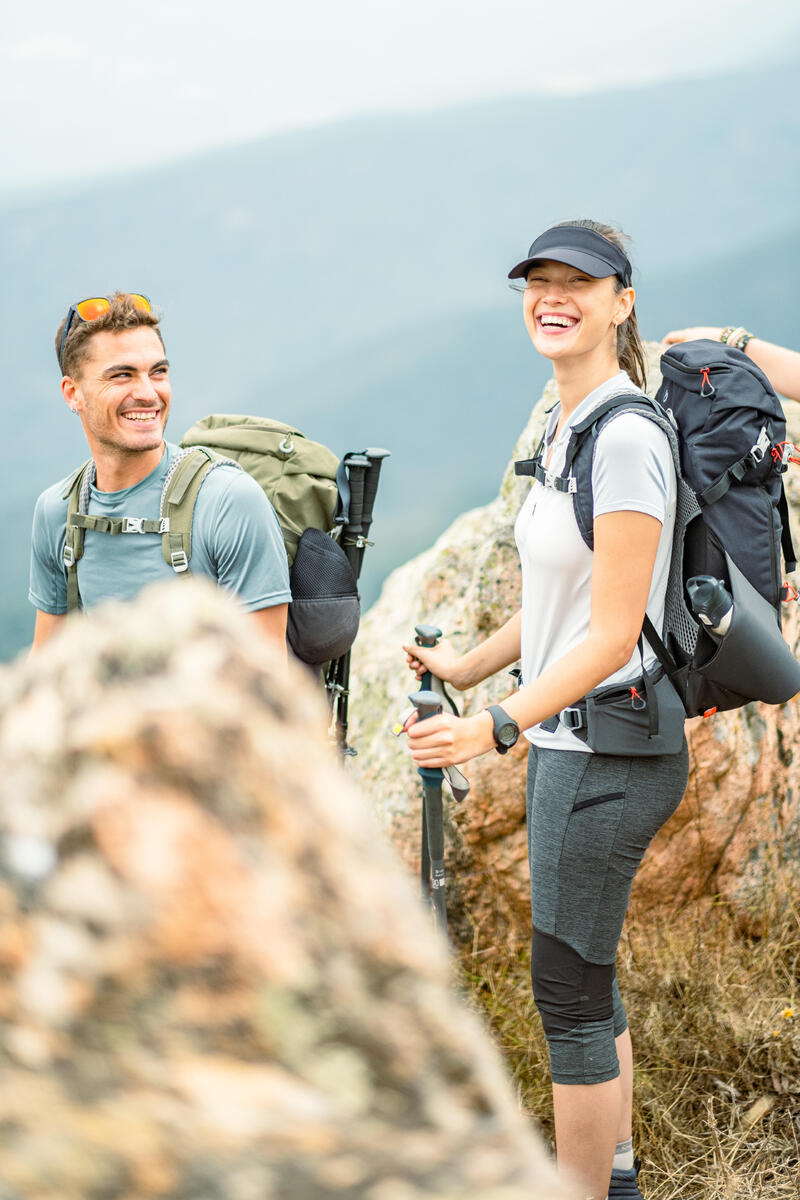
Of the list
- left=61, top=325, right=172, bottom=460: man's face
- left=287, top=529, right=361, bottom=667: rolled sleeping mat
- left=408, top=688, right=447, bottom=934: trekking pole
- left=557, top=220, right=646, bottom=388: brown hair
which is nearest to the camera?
left=557, top=220, right=646, bottom=388: brown hair

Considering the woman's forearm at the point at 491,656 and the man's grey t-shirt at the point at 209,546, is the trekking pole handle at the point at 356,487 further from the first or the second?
the woman's forearm at the point at 491,656

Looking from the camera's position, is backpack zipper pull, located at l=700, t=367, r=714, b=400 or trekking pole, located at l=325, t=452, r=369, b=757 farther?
trekking pole, located at l=325, t=452, r=369, b=757

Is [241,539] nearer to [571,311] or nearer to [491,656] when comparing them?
A: [491,656]

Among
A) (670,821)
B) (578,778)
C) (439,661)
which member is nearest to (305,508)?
(439,661)

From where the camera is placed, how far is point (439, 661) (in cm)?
269

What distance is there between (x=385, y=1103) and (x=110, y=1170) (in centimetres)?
17

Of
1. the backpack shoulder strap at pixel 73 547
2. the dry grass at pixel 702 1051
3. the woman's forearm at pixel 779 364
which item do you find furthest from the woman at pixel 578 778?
the backpack shoulder strap at pixel 73 547

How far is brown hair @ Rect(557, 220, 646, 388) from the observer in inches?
97.9

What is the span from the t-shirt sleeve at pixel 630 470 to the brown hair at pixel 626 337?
42 centimetres

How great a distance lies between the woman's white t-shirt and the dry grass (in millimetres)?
1376

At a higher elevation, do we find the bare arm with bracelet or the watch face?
the bare arm with bracelet

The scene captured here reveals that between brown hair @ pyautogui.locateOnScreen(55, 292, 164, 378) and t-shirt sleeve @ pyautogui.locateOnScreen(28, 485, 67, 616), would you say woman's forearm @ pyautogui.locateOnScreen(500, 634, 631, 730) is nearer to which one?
t-shirt sleeve @ pyautogui.locateOnScreen(28, 485, 67, 616)

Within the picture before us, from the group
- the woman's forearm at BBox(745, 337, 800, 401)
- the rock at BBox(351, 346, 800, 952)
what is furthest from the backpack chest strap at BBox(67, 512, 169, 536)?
the rock at BBox(351, 346, 800, 952)

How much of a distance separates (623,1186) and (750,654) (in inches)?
55.8
